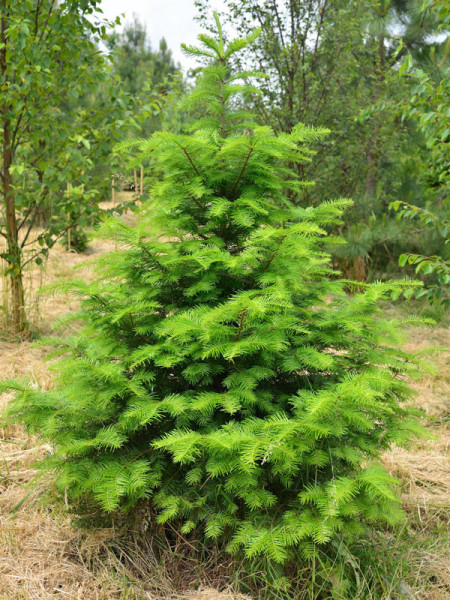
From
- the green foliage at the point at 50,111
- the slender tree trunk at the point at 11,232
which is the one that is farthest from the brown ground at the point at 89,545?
the green foliage at the point at 50,111

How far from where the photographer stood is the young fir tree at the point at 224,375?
1526 mm

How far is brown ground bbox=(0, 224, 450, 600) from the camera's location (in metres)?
1.68

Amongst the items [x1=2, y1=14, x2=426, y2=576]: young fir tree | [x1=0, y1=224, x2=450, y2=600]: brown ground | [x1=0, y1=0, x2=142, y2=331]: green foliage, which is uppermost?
[x1=0, y1=0, x2=142, y2=331]: green foliage

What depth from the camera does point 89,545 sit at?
5.96 ft

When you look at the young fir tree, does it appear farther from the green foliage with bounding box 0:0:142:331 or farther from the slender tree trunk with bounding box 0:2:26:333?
the slender tree trunk with bounding box 0:2:26:333

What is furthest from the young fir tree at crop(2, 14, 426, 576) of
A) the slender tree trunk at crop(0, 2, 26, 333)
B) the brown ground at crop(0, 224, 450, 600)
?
the slender tree trunk at crop(0, 2, 26, 333)

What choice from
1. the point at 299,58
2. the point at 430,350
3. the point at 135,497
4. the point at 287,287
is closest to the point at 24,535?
the point at 135,497

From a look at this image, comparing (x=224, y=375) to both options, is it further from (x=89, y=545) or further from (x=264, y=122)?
(x=264, y=122)

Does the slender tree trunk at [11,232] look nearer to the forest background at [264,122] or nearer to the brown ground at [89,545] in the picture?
the forest background at [264,122]

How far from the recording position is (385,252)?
6742 millimetres

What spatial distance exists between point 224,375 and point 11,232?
3.01 m

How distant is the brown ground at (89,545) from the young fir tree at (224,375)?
207 mm

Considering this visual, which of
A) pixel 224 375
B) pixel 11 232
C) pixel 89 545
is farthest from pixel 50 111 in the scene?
pixel 89 545

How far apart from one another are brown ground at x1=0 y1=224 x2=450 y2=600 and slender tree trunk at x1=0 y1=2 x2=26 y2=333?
1.62 m
